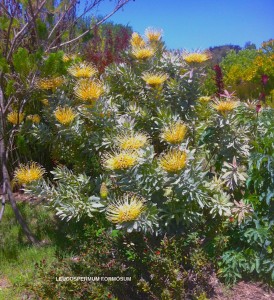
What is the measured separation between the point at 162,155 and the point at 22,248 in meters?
1.66

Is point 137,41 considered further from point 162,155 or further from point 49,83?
point 162,155

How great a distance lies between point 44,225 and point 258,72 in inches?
290

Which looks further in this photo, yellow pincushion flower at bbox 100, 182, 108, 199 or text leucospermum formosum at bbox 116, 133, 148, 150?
yellow pincushion flower at bbox 100, 182, 108, 199

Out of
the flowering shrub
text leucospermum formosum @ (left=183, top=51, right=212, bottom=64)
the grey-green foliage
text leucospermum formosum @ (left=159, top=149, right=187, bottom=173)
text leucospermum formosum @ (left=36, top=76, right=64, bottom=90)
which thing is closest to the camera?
text leucospermum formosum @ (left=159, top=149, right=187, bottom=173)

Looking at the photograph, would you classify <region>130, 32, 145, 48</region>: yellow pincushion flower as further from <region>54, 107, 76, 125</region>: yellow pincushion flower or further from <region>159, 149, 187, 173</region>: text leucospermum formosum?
<region>159, 149, 187, 173</region>: text leucospermum formosum

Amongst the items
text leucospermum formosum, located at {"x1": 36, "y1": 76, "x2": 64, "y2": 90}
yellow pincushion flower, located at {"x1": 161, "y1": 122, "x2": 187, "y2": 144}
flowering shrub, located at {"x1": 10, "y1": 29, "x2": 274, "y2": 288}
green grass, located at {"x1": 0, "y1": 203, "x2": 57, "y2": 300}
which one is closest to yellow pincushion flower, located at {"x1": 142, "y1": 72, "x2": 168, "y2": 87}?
flowering shrub, located at {"x1": 10, "y1": 29, "x2": 274, "y2": 288}

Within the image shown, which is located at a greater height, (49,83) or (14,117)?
(49,83)

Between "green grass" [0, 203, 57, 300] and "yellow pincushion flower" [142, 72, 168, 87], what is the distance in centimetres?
162

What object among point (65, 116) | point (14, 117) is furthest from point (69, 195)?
point (14, 117)

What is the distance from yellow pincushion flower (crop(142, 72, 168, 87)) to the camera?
11.5 feet

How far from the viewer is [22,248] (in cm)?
411

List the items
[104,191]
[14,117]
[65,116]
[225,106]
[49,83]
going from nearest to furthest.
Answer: [104,191] → [225,106] → [65,116] → [49,83] → [14,117]

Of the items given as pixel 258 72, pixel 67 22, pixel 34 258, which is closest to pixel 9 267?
pixel 34 258

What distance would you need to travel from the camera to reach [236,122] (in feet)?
11.2
